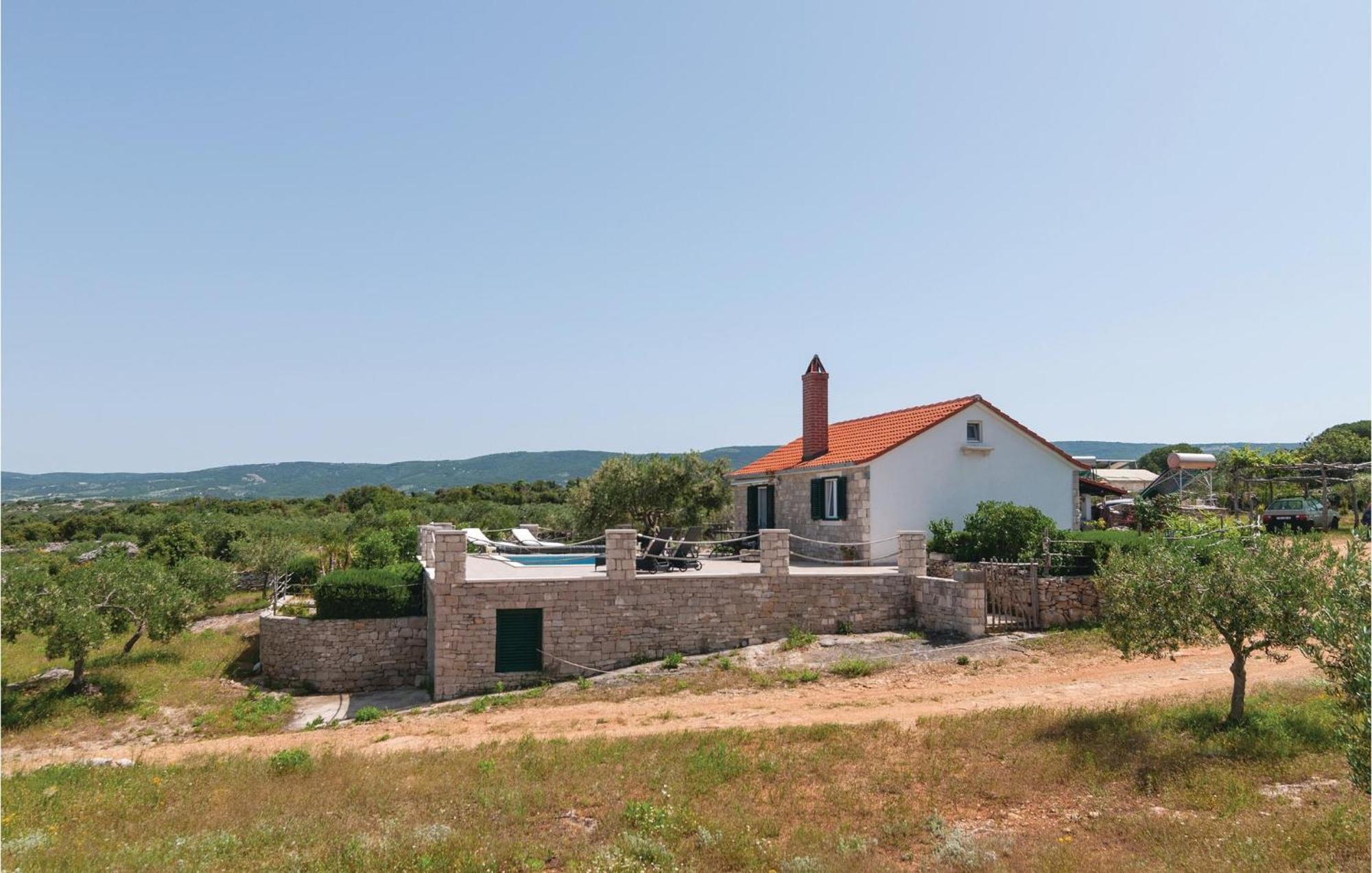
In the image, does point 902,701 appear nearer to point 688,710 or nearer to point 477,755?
point 688,710

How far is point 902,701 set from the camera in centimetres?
1328

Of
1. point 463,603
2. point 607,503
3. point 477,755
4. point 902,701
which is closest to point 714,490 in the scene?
point 607,503

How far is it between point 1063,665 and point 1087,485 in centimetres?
1280

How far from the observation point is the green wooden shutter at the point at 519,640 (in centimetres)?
1645

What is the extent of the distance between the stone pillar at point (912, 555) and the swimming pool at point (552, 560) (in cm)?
891

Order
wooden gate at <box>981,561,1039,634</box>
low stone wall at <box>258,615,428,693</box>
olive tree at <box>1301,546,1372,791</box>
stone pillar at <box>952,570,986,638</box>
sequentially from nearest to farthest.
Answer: olive tree at <box>1301,546,1372,791</box>, stone pillar at <box>952,570,986,638</box>, wooden gate at <box>981,561,1039,634</box>, low stone wall at <box>258,615,428,693</box>

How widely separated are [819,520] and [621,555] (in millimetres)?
8130

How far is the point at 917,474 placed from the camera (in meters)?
21.6

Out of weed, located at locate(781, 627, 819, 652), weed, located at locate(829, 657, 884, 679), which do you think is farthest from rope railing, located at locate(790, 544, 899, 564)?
weed, located at locate(829, 657, 884, 679)

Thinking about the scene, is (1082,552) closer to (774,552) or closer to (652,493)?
(774,552)

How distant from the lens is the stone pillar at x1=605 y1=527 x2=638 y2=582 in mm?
17078

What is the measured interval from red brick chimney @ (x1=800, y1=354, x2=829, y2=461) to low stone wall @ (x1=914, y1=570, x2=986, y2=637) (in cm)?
759

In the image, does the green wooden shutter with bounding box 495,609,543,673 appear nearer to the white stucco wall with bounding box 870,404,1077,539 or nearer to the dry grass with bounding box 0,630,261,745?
the dry grass with bounding box 0,630,261,745

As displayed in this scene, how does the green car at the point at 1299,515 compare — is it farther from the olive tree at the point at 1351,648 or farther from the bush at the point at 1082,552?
the olive tree at the point at 1351,648
